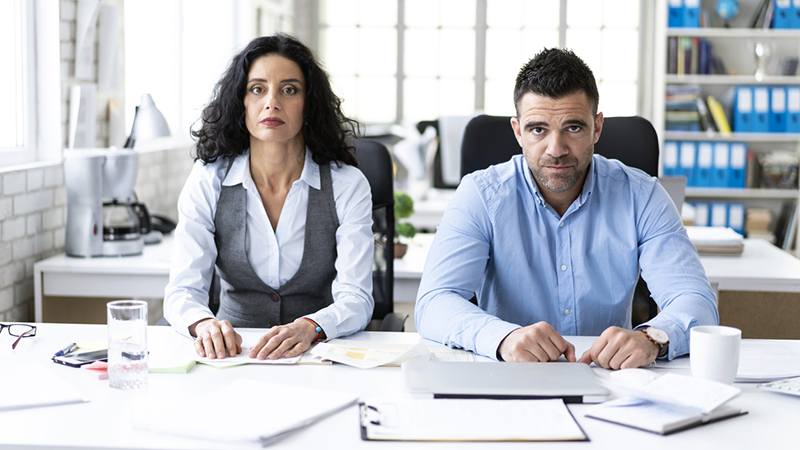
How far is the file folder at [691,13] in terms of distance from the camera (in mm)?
5523

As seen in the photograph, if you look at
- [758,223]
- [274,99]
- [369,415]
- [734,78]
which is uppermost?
[734,78]

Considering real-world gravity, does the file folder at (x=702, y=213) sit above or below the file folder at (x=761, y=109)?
below

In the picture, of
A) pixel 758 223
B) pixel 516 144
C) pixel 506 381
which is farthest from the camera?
pixel 758 223

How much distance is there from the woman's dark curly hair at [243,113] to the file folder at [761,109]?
450 centimetres

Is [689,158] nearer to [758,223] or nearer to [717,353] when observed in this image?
[758,223]

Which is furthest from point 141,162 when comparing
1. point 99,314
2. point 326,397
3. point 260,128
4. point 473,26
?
point 473,26

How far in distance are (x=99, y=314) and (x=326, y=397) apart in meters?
1.82

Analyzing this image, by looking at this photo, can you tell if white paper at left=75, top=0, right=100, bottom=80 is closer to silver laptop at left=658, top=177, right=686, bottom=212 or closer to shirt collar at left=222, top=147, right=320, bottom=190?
shirt collar at left=222, top=147, right=320, bottom=190

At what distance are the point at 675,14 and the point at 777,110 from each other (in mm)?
1012

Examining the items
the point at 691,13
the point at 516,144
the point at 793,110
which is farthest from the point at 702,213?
the point at 516,144

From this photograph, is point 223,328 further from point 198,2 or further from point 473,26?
point 473,26

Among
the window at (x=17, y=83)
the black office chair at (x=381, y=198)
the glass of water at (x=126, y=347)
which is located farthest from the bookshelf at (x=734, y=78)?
the glass of water at (x=126, y=347)

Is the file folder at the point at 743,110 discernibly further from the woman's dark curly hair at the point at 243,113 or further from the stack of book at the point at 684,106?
the woman's dark curly hair at the point at 243,113

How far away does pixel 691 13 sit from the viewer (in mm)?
5539
